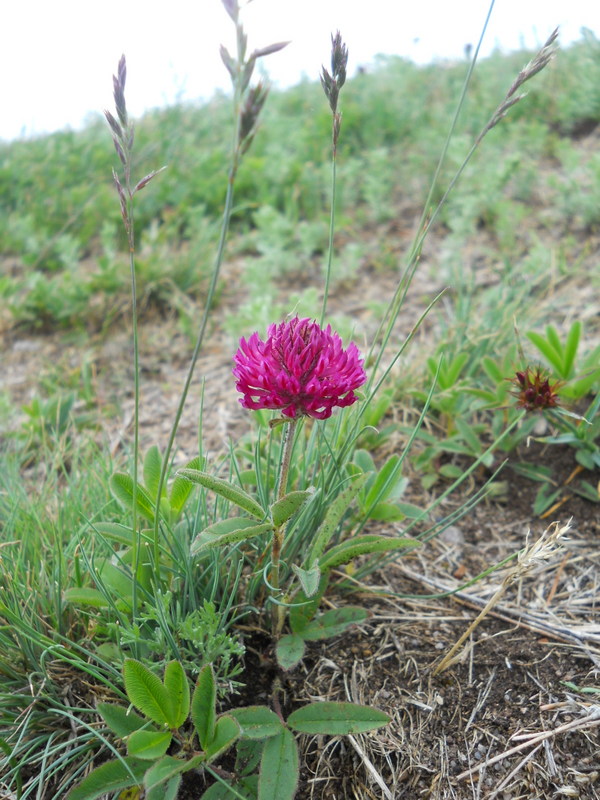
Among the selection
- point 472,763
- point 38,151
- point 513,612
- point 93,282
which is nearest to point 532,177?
point 93,282

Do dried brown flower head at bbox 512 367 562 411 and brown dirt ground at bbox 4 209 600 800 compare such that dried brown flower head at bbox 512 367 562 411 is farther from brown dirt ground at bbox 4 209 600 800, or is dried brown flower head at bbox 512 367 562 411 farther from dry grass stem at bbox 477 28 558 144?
dry grass stem at bbox 477 28 558 144

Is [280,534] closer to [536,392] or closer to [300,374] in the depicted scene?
[300,374]

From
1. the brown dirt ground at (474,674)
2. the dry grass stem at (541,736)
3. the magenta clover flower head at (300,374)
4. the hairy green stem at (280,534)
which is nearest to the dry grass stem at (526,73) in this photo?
the magenta clover flower head at (300,374)

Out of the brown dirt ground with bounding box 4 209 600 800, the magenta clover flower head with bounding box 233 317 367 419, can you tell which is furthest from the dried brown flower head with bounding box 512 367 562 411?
the magenta clover flower head with bounding box 233 317 367 419

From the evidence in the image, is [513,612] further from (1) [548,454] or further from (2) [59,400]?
(2) [59,400]

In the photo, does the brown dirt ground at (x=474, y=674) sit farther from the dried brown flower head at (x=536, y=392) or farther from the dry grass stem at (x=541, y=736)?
the dried brown flower head at (x=536, y=392)

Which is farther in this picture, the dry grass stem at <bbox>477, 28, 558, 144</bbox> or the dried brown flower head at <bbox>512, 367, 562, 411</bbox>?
the dried brown flower head at <bbox>512, 367, 562, 411</bbox>
